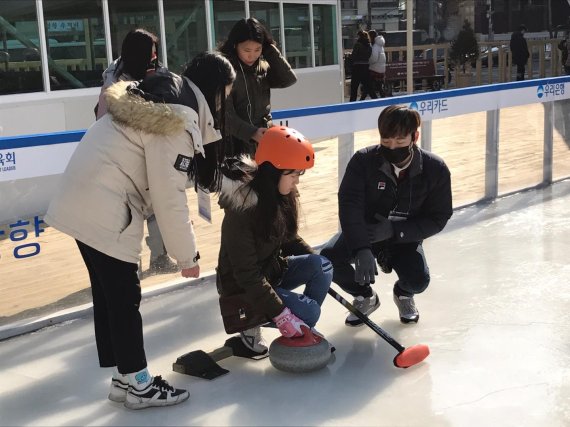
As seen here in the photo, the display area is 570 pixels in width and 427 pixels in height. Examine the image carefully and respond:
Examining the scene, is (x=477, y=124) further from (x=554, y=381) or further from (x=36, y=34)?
(x=36, y=34)

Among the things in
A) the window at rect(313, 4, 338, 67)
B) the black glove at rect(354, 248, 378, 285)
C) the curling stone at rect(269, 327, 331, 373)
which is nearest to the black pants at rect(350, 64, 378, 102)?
the window at rect(313, 4, 338, 67)

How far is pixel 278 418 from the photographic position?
3.05 m

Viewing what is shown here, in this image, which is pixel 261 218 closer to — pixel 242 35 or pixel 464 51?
pixel 242 35

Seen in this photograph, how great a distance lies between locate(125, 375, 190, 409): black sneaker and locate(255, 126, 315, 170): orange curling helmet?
91cm

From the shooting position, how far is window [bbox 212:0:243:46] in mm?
10625

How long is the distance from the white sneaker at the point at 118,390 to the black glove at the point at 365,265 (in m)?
1.14

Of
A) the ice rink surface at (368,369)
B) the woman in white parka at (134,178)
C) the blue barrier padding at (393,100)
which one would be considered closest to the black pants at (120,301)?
the woman in white parka at (134,178)

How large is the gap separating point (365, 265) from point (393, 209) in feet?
1.25

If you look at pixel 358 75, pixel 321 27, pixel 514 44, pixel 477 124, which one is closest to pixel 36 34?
pixel 477 124

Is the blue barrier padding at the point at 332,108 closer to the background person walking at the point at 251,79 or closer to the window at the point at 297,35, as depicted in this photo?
the background person walking at the point at 251,79

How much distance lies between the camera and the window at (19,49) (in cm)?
829

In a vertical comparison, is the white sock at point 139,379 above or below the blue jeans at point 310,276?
below

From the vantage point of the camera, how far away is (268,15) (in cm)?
1173

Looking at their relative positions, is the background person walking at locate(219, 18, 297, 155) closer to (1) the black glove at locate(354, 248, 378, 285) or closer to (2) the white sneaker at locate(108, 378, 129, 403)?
(1) the black glove at locate(354, 248, 378, 285)
